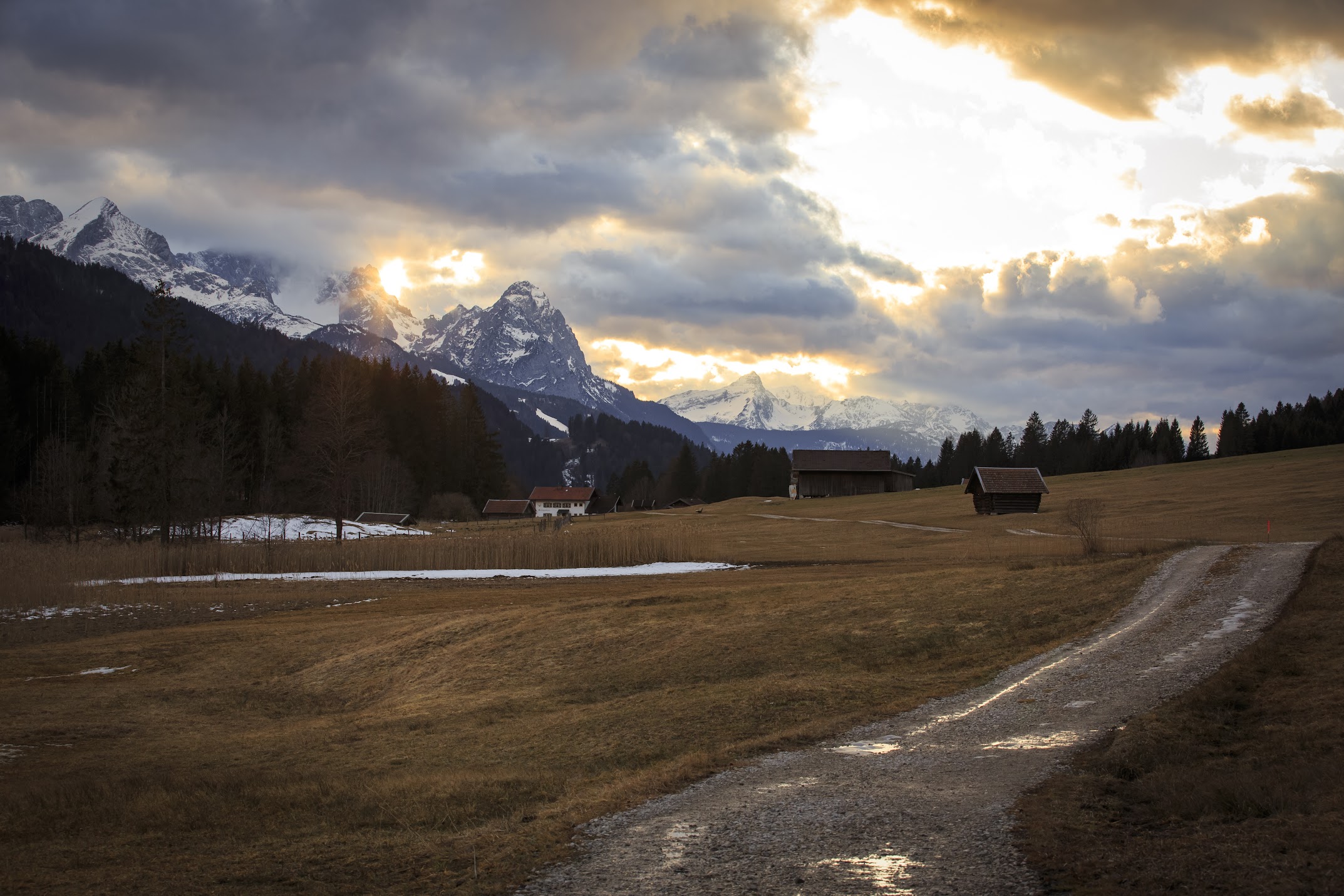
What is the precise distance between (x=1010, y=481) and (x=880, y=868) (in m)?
68.9

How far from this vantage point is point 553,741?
13.9 m

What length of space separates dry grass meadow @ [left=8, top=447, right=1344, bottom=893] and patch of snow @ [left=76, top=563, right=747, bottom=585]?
162 centimetres

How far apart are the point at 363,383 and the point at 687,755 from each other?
9709 cm

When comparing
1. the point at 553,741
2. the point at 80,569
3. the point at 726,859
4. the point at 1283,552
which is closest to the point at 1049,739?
the point at 726,859

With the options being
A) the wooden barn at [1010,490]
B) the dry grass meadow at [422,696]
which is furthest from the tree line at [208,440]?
the wooden barn at [1010,490]

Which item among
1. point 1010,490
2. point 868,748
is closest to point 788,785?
point 868,748

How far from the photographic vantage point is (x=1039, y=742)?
11.0m

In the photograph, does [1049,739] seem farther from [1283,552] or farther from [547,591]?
[547,591]

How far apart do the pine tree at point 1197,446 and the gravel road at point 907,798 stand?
141 m

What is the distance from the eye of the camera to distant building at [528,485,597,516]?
521 feet

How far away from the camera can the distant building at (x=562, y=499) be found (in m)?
159

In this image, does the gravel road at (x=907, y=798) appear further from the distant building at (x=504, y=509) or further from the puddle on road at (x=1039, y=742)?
the distant building at (x=504, y=509)

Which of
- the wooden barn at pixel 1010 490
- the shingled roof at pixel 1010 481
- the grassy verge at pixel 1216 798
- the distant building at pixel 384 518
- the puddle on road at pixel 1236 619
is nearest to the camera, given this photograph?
the grassy verge at pixel 1216 798

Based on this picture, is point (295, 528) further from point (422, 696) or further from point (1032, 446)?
point (1032, 446)
